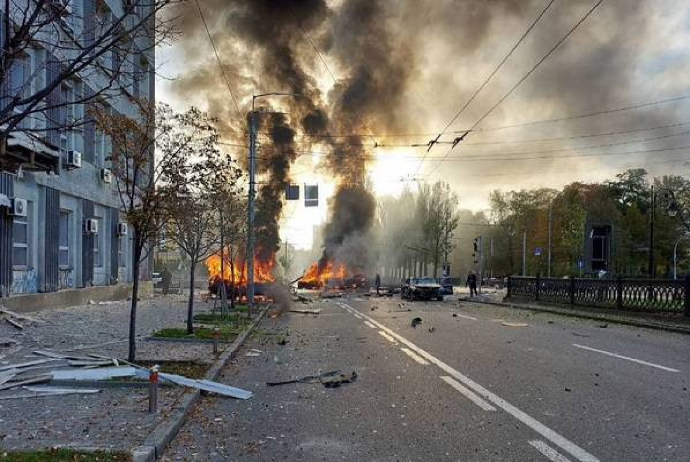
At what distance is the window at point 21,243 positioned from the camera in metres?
17.4

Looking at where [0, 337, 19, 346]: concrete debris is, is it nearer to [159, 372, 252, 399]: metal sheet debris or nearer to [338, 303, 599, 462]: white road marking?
[159, 372, 252, 399]: metal sheet debris

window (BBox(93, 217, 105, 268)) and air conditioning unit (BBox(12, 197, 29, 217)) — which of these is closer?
air conditioning unit (BBox(12, 197, 29, 217))

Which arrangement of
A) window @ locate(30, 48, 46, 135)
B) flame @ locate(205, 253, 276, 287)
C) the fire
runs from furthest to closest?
the fire → flame @ locate(205, 253, 276, 287) → window @ locate(30, 48, 46, 135)

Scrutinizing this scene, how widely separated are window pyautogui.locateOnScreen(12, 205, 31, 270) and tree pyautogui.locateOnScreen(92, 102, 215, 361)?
9.09 m

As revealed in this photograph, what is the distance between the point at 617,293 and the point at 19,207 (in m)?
19.4

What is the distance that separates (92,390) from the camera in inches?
281

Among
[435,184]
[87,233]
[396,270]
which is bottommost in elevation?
[396,270]

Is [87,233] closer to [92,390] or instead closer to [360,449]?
[92,390]

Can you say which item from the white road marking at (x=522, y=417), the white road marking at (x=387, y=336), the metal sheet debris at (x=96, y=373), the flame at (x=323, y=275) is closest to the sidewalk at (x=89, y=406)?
the metal sheet debris at (x=96, y=373)

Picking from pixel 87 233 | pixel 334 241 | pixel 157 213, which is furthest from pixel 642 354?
pixel 334 241

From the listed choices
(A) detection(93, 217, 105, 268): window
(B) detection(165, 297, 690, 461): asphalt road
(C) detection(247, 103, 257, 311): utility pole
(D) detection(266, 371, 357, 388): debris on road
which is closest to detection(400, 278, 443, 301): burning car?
(C) detection(247, 103, 257, 311): utility pole

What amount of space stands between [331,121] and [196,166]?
1018 inches

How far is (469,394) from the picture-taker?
736 centimetres

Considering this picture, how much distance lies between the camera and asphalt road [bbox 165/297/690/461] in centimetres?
518
